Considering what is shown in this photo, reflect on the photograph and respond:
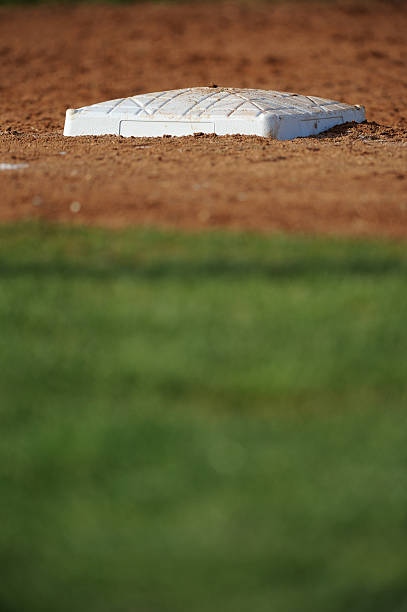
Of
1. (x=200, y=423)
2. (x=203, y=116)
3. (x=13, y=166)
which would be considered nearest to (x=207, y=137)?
(x=203, y=116)

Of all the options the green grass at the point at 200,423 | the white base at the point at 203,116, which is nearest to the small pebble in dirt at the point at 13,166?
the green grass at the point at 200,423

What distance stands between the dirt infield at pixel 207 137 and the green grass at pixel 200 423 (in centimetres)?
30

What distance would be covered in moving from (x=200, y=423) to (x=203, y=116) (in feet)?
14.8

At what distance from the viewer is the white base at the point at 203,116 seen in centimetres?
672

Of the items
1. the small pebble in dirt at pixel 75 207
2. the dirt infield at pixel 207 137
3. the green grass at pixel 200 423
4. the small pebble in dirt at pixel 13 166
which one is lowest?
the green grass at pixel 200 423

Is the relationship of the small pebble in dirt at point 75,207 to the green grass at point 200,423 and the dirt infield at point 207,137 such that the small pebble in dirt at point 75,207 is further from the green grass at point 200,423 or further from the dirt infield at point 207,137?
the green grass at point 200,423

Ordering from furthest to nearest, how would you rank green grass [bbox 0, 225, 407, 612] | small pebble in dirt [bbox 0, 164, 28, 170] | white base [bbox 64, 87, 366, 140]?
white base [bbox 64, 87, 366, 140], small pebble in dirt [bbox 0, 164, 28, 170], green grass [bbox 0, 225, 407, 612]

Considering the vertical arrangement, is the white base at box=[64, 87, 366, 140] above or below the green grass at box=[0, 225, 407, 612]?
above

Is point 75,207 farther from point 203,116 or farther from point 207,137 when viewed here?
point 203,116

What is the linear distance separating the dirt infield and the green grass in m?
0.30

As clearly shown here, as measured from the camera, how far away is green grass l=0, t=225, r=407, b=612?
7.11ft

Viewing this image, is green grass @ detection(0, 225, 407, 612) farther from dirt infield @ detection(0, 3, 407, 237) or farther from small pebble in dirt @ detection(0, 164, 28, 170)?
small pebble in dirt @ detection(0, 164, 28, 170)

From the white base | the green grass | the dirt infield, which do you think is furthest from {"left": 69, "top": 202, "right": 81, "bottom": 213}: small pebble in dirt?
the white base

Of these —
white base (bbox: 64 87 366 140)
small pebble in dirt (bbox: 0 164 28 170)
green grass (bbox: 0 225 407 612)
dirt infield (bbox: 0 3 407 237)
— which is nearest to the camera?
green grass (bbox: 0 225 407 612)
